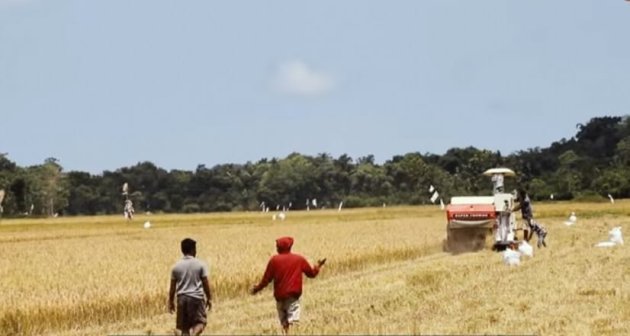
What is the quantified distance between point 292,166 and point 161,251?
350ft

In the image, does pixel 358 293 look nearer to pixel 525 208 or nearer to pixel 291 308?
pixel 291 308

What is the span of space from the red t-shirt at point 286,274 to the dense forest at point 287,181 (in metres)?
93.2

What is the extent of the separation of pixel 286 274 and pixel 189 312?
1319mm

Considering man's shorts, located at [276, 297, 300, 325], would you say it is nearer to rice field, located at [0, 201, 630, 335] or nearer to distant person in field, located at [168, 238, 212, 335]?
rice field, located at [0, 201, 630, 335]

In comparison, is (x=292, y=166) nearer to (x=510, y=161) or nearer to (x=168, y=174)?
(x=168, y=174)

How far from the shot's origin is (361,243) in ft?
97.6

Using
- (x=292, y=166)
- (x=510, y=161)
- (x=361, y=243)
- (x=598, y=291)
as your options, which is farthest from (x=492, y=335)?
(x=292, y=166)

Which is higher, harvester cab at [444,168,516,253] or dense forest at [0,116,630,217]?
dense forest at [0,116,630,217]

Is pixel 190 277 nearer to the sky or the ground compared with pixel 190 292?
nearer to the sky

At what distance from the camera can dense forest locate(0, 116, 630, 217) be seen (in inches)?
4422

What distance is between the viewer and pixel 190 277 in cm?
1144

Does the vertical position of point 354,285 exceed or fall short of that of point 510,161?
it falls short

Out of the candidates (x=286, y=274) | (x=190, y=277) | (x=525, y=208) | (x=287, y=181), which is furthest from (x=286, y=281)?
(x=287, y=181)

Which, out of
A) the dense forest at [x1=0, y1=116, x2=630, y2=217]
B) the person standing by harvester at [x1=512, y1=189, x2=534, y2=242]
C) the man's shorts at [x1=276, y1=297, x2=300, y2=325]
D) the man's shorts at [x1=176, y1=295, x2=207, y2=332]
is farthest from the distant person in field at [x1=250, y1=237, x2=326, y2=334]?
the dense forest at [x1=0, y1=116, x2=630, y2=217]
